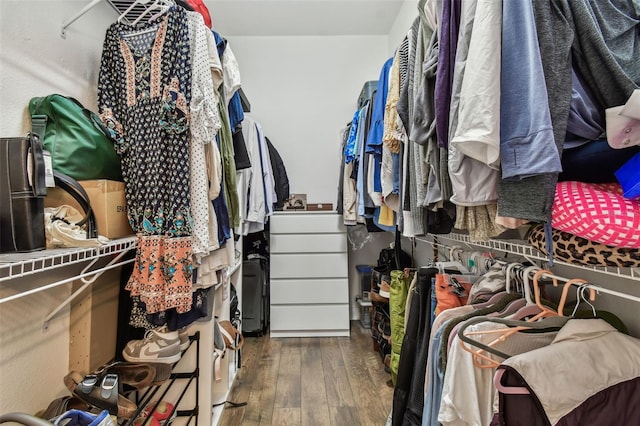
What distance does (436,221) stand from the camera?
1.06 m

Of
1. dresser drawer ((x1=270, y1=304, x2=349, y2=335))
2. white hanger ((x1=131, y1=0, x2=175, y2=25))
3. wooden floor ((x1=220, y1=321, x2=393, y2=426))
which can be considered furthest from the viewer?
dresser drawer ((x1=270, y1=304, x2=349, y2=335))

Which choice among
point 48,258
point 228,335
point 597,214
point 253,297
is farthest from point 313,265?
point 597,214

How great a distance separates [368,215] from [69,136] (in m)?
1.44

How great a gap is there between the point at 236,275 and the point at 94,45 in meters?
1.43

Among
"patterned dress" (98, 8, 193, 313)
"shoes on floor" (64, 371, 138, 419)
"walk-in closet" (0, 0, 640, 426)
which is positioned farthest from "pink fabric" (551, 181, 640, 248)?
"shoes on floor" (64, 371, 138, 419)

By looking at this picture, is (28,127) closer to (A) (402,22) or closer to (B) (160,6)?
(B) (160,6)

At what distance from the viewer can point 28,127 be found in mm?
913

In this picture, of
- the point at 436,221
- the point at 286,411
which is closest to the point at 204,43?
the point at 436,221

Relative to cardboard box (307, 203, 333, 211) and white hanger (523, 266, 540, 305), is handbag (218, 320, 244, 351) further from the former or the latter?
cardboard box (307, 203, 333, 211)

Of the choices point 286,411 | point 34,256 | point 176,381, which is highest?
point 34,256

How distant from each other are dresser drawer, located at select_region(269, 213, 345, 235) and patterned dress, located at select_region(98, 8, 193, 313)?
5.33 ft

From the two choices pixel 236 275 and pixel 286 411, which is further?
pixel 236 275

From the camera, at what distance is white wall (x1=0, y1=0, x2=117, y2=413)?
0.83 meters

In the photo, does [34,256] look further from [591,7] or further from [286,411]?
[286,411]
